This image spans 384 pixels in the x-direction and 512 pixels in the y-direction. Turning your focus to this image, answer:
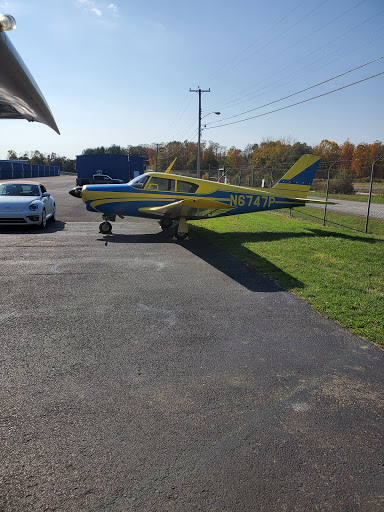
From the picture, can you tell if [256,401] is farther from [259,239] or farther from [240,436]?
[259,239]

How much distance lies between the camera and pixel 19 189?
12.9m

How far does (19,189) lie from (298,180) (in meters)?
10.6

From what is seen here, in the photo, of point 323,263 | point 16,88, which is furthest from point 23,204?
point 16,88

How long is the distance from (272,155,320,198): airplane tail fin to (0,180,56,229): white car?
28.6 ft

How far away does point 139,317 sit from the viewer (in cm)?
524

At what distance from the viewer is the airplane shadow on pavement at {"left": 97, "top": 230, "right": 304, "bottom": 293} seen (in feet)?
23.2

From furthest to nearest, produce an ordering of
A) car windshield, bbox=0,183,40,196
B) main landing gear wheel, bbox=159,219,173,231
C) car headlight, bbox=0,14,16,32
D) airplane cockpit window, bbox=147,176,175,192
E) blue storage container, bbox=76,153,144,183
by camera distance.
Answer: blue storage container, bbox=76,153,144,183 → main landing gear wheel, bbox=159,219,173,231 → car windshield, bbox=0,183,40,196 → airplane cockpit window, bbox=147,176,175,192 → car headlight, bbox=0,14,16,32

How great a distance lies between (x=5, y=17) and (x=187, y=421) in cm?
294

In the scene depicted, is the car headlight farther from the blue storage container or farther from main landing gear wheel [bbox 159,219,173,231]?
the blue storage container

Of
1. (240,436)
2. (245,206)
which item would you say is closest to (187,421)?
(240,436)

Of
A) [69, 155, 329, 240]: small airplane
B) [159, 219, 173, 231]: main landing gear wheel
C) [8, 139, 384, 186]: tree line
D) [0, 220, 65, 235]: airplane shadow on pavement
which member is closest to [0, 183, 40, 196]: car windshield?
[0, 220, 65, 235]: airplane shadow on pavement

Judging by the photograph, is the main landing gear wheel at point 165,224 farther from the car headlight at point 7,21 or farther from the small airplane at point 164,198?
the car headlight at point 7,21

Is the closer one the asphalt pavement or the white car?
the asphalt pavement

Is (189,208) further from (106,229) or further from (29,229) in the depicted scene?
(29,229)
